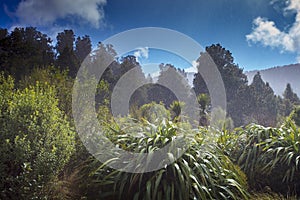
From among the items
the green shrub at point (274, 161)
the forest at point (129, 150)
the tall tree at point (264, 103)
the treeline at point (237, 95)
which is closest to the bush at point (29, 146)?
the forest at point (129, 150)

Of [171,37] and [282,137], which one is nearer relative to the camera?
[282,137]

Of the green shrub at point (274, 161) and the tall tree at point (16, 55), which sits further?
the tall tree at point (16, 55)

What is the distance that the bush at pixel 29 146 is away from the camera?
1.84 meters

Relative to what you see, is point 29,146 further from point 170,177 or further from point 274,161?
point 274,161

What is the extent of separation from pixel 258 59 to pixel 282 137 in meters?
6.10

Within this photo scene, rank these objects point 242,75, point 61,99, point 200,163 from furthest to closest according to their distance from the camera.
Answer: point 242,75
point 61,99
point 200,163

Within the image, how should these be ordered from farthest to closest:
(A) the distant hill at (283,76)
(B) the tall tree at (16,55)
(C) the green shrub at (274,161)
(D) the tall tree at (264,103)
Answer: (A) the distant hill at (283,76) < (D) the tall tree at (264,103) < (B) the tall tree at (16,55) < (C) the green shrub at (274,161)

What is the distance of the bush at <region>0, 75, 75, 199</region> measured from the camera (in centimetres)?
184

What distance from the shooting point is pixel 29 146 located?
1.88 m

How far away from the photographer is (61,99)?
3.96m

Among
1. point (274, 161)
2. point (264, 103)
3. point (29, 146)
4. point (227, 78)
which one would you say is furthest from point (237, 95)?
point (29, 146)

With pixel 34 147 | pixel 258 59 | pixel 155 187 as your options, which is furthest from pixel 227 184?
pixel 258 59

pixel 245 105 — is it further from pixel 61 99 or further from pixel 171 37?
pixel 61 99

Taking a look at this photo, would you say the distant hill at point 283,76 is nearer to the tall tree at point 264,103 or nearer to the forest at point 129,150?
the tall tree at point 264,103
